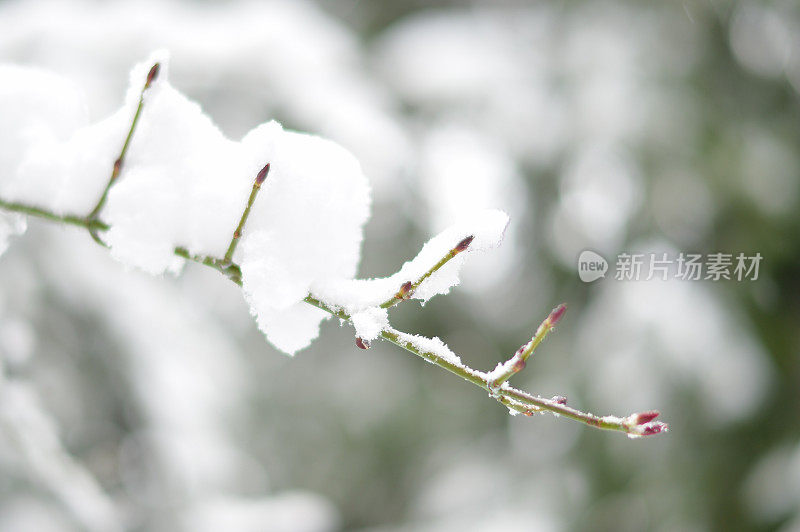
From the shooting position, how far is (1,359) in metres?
0.92

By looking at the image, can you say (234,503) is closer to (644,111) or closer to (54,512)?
(54,512)

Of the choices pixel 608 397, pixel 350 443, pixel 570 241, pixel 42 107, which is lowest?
pixel 42 107

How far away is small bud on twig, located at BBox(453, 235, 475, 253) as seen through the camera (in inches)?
18.5

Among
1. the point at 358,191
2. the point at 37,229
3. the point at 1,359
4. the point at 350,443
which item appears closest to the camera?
the point at 358,191

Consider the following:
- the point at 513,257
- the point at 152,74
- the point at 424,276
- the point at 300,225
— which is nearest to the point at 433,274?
the point at 424,276

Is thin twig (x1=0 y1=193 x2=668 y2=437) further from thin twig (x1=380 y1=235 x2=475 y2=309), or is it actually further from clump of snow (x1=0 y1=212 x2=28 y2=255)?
clump of snow (x1=0 y1=212 x2=28 y2=255)

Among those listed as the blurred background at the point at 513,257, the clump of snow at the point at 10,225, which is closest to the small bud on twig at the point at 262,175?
the clump of snow at the point at 10,225

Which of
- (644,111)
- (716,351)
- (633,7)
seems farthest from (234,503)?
(633,7)

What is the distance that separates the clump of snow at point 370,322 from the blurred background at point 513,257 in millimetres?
835

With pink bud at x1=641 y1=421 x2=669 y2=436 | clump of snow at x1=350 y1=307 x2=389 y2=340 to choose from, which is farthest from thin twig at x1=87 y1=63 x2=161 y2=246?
pink bud at x1=641 y1=421 x2=669 y2=436

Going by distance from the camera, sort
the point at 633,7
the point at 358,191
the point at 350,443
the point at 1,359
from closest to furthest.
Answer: the point at 358,191 < the point at 1,359 < the point at 633,7 < the point at 350,443

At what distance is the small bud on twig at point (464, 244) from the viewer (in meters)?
0.47

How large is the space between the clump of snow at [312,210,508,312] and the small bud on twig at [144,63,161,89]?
21cm

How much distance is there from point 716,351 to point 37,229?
71.7 inches
